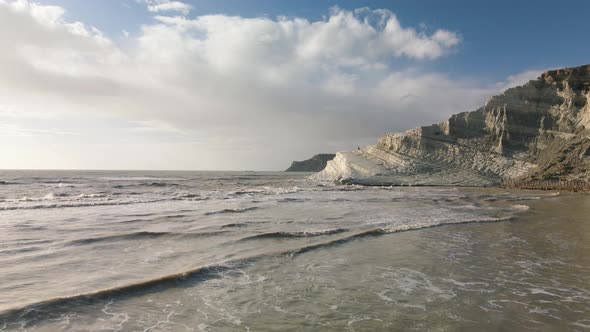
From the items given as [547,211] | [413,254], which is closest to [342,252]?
[413,254]

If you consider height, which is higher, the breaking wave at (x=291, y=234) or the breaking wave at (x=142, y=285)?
the breaking wave at (x=291, y=234)

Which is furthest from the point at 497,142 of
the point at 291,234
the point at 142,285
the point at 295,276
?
the point at 142,285

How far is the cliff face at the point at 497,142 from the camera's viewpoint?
44281mm

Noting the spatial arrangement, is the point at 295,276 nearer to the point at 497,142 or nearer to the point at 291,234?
the point at 291,234

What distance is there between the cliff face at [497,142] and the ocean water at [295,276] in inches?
1291

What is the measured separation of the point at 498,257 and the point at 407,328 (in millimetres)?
5359

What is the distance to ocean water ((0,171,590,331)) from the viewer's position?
206 inches

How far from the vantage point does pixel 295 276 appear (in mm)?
7496

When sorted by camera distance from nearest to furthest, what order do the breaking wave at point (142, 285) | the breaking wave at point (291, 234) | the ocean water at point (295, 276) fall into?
the ocean water at point (295, 276)
the breaking wave at point (142, 285)
the breaking wave at point (291, 234)

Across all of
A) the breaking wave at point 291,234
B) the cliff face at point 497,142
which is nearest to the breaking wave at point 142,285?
the breaking wave at point 291,234

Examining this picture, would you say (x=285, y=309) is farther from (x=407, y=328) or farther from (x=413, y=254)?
(x=413, y=254)

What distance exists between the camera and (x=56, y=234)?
12.4 meters

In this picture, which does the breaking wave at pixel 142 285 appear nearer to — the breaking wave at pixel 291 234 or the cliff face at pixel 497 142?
the breaking wave at pixel 291 234

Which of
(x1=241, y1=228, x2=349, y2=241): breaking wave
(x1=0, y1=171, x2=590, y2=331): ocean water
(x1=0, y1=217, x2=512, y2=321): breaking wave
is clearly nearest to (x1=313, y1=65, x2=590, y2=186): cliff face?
(x1=0, y1=171, x2=590, y2=331): ocean water
